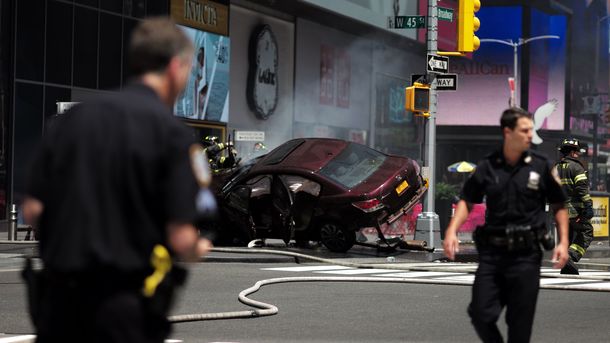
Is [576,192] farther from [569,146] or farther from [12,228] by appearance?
[12,228]

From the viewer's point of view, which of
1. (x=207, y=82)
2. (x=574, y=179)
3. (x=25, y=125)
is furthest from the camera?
(x=207, y=82)

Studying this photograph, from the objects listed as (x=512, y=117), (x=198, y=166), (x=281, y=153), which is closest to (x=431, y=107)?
(x=281, y=153)

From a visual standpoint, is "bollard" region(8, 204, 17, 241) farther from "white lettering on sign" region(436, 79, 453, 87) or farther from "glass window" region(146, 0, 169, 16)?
"glass window" region(146, 0, 169, 16)

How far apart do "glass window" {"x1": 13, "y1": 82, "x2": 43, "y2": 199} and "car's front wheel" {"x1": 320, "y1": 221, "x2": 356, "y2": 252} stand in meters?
11.8

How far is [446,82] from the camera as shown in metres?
22.6

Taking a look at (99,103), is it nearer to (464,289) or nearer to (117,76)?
(464,289)

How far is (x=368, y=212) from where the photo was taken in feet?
64.1

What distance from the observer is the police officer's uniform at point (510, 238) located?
7.28m

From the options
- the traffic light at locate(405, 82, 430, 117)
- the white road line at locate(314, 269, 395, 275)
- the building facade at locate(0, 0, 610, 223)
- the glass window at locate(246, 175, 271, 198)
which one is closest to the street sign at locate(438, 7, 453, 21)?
the traffic light at locate(405, 82, 430, 117)

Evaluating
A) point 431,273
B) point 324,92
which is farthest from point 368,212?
point 324,92

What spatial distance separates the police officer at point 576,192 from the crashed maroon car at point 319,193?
442 centimetres

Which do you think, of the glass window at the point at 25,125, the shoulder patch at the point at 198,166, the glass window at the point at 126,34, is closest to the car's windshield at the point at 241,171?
the glass window at the point at 25,125

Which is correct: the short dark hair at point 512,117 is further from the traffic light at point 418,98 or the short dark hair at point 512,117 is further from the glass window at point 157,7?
the glass window at point 157,7

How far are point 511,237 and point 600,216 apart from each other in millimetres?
22685
